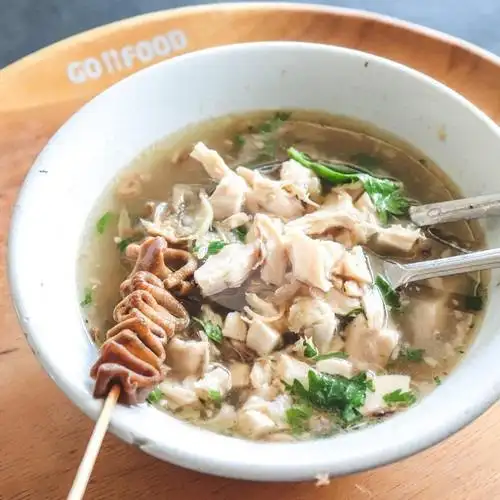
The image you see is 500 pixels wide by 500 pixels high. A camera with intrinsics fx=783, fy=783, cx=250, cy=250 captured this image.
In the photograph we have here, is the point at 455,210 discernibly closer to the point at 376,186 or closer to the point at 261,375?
the point at 376,186

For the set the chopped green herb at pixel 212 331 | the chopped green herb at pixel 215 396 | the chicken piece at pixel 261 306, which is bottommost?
the chopped green herb at pixel 215 396

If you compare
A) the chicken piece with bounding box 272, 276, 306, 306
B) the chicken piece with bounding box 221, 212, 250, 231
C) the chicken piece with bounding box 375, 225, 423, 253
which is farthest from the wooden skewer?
the chicken piece with bounding box 375, 225, 423, 253

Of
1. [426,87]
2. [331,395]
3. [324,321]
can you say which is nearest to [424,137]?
[426,87]

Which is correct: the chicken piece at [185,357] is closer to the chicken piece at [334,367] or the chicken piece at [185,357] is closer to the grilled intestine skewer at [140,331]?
the grilled intestine skewer at [140,331]

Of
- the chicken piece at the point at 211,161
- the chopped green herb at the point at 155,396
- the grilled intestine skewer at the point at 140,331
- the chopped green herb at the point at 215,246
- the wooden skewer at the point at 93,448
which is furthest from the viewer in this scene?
the chicken piece at the point at 211,161

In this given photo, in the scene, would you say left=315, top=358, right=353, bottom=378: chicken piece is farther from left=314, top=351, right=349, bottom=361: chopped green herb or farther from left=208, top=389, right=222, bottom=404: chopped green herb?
left=208, top=389, right=222, bottom=404: chopped green herb

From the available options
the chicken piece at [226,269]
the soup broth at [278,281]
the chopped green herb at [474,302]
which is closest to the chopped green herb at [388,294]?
the soup broth at [278,281]
